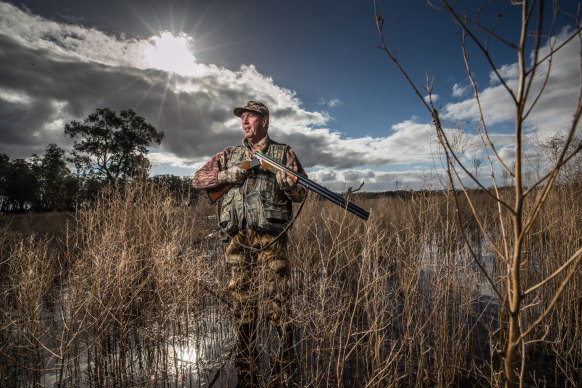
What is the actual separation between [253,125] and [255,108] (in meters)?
0.22

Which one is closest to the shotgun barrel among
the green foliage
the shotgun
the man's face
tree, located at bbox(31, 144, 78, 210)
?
the shotgun

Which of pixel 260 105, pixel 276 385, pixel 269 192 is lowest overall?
pixel 276 385

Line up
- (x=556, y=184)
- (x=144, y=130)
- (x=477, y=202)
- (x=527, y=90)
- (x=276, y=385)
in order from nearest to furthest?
(x=527, y=90) → (x=276, y=385) → (x=556, y=184) → (x=477, y=202) → (x=144, y=130)

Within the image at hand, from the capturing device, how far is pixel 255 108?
320 cm

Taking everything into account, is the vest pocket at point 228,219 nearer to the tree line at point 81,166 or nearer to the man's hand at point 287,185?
the man's hand at point 287,185

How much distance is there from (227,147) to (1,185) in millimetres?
37784

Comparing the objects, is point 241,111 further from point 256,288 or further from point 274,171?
point 256,288

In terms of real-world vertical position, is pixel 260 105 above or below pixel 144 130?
below

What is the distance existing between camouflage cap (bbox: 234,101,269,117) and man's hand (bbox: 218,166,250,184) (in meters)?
0.78

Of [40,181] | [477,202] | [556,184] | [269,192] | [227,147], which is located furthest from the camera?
[40,181]

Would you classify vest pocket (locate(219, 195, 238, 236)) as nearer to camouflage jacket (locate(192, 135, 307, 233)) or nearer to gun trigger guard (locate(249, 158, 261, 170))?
camouflage jacket (locate(192, 135, 307, 233))

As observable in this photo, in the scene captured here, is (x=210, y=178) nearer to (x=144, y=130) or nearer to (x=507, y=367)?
(x=507, y=367)

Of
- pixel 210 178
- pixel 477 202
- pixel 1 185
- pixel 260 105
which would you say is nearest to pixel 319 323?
pixel 210 178

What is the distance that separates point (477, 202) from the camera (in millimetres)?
13758
